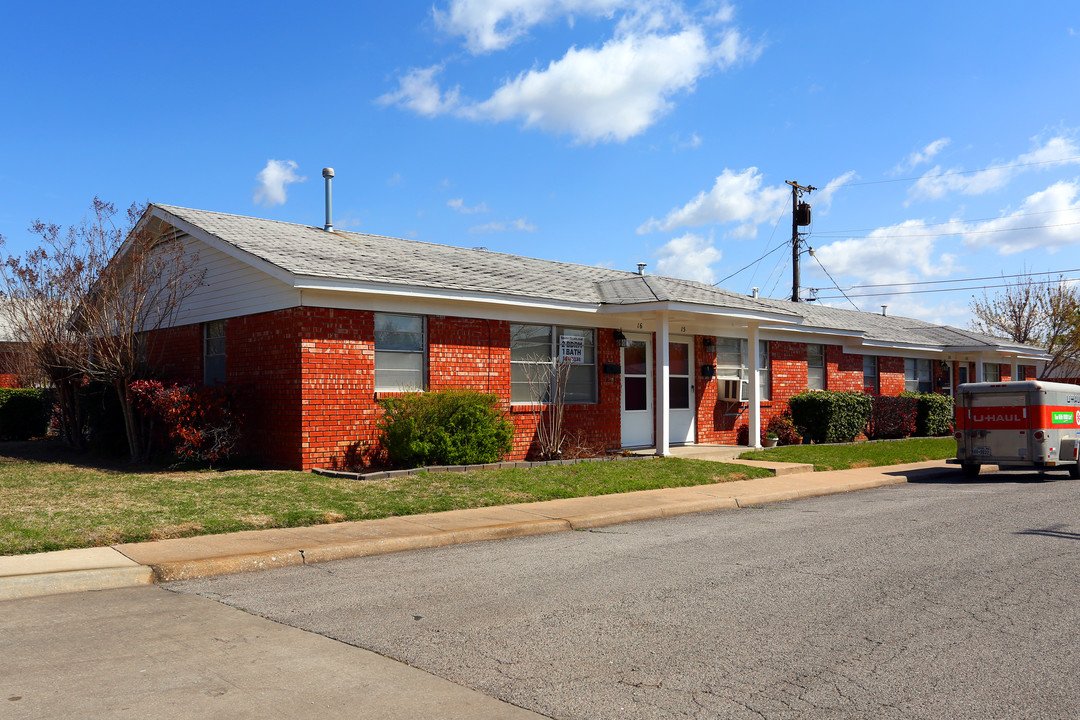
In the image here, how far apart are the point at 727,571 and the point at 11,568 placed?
19.7ft

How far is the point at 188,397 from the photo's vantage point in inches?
525

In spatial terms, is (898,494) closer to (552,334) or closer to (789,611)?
(552,334)

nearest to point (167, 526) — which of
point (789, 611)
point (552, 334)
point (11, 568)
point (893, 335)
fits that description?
point (11, 568)

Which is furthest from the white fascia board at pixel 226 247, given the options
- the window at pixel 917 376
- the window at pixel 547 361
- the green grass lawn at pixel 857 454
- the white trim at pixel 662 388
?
the window at pixel 917 376

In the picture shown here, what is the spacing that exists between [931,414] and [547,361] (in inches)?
600

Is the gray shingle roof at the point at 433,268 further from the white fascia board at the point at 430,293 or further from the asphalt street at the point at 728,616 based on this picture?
the asphalt street at the point at 728,616

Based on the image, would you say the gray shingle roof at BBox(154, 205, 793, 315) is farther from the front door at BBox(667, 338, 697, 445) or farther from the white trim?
the front door at BBox(667, 338, 697, 445)

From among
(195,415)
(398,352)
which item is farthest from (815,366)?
(195,415)

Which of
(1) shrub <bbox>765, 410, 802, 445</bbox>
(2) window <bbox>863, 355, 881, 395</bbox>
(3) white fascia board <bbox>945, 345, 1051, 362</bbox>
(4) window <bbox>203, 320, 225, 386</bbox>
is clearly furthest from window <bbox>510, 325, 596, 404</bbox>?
(3) white fascia board <bbox>945, 345, 1051, 362</bbox>

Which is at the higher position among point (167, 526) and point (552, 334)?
point (552, 334)

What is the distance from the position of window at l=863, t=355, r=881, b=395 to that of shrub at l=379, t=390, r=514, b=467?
1596 cm

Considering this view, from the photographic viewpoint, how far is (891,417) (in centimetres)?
2491

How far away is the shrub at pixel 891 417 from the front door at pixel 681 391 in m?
7.10

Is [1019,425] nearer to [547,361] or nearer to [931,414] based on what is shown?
[547,361]
